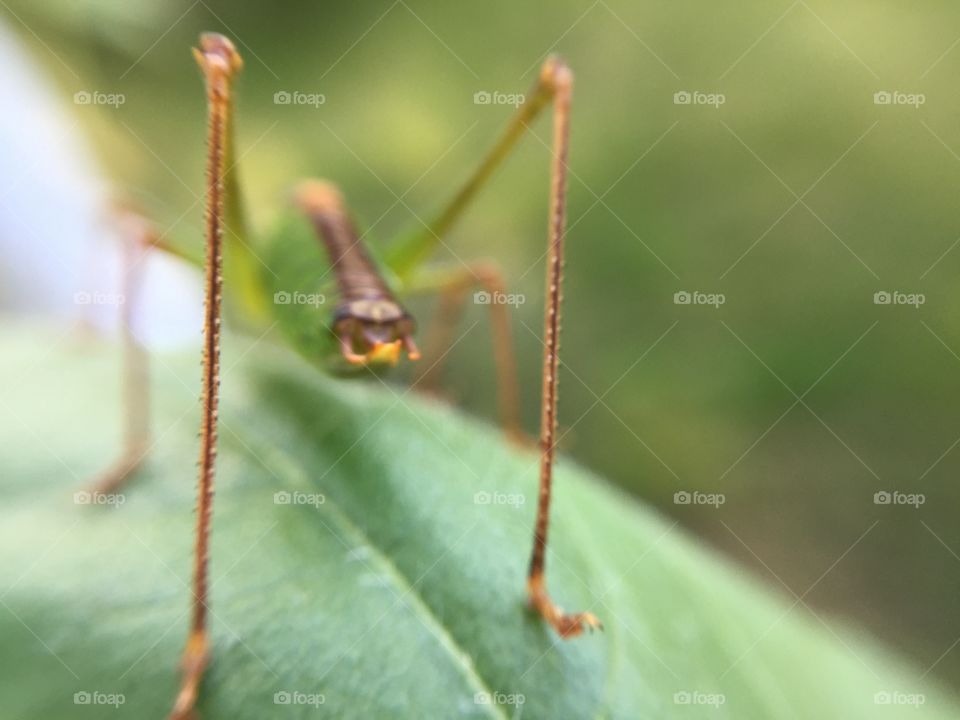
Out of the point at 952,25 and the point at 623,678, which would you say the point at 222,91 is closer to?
the point at 623,678
